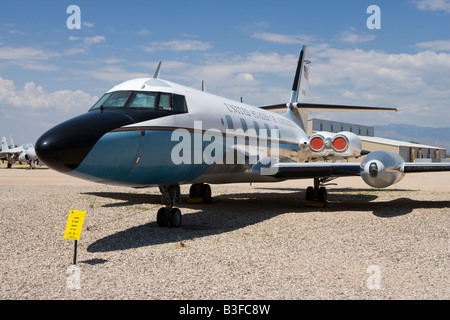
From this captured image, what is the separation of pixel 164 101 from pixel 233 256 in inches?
143

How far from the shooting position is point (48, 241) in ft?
26.0

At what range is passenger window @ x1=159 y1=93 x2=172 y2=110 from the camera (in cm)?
834

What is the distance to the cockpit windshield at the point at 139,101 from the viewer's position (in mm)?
8039

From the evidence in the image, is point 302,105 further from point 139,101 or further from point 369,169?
point 139,101

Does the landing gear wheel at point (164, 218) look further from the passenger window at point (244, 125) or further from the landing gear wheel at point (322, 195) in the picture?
the landing gear wheel at point (322, 195)

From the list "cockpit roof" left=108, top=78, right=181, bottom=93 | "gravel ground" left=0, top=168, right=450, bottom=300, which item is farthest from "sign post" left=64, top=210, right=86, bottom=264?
"cockpit roof" left=108, top=78, right=181, bottom=93

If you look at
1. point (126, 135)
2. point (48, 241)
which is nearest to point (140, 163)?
point (126, 135)

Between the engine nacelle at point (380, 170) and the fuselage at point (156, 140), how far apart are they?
9.35ft

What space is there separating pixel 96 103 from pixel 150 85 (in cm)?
119

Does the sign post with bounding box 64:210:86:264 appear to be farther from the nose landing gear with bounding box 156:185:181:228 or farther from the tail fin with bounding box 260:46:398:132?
the tail fin with bounding box 260:46:398:132

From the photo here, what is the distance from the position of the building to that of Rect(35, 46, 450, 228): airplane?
5236 centimetres

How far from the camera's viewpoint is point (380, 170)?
981 cm
